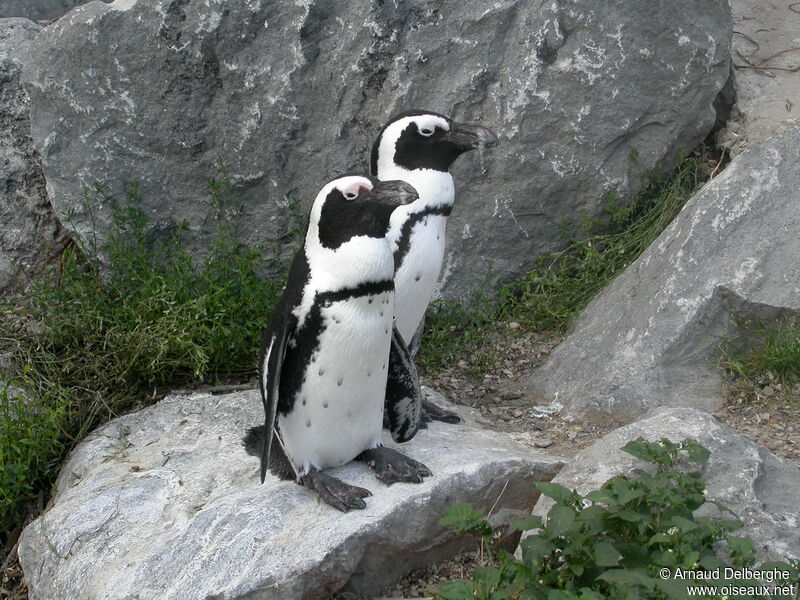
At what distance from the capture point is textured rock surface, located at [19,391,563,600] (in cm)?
246

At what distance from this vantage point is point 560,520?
208 centimetres

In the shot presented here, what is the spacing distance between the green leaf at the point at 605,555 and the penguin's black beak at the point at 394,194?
98 centimetres

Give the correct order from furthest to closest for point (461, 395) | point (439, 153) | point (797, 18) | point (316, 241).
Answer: point (797, 18) → point (461, 395) → point (439, 153) → point (316, 241)

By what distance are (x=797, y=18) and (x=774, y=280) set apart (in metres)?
2.40

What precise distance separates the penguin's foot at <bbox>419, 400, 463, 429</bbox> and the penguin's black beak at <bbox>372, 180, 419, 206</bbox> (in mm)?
958

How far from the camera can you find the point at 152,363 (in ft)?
11.4

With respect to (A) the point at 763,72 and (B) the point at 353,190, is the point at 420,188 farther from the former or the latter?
(A) the point at 763,72

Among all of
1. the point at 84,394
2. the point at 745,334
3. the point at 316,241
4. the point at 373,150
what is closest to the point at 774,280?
the point at 745,334

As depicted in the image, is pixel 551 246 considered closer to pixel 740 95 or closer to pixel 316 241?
pixel 740 95

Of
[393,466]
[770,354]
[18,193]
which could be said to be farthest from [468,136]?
[18,193]

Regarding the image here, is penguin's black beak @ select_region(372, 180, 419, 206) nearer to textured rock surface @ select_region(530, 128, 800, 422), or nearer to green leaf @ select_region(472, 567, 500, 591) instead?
green leaf @ select_region(472, 567, 500, 591)

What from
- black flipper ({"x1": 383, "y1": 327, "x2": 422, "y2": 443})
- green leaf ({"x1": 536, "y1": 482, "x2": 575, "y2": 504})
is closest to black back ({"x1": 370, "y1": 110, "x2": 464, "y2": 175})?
black flipper ({"x1": 383, "y1": 327, "x2": 422, "y2": 443})

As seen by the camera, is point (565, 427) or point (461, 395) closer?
point (565, 427)

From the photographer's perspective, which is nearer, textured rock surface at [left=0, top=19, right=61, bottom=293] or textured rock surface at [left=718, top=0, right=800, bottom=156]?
textured rock surface at [left=0, top=19, right=61, bottom=293]
